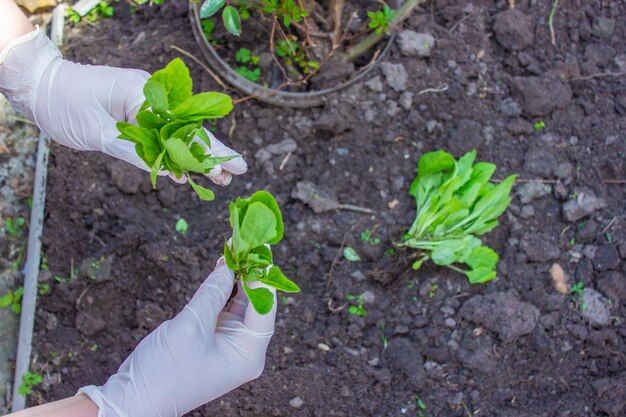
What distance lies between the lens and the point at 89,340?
6.98 feet

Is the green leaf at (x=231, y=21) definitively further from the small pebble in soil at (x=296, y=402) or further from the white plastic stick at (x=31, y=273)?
the small pebble in soil at (x=296, y=402)

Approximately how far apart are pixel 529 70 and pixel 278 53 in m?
0.86

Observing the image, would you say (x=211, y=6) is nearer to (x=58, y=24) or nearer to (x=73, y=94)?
(x=73, y=94)

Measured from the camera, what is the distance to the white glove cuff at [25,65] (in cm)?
183

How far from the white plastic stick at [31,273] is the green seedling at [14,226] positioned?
57 mm

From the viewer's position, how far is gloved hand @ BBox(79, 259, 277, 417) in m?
1.68

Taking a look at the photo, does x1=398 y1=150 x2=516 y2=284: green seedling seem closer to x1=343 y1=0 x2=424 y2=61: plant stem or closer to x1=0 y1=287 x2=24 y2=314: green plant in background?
x1=343 y1=0 x2=424 y2=61: plant stem

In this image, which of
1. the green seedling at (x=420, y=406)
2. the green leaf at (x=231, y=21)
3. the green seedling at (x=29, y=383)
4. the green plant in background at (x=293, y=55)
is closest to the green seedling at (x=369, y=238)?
the green seedling at (x=420, y=406)

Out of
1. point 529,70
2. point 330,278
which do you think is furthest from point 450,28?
point 330,278

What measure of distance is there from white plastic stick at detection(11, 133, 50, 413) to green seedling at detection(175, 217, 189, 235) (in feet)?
1.49

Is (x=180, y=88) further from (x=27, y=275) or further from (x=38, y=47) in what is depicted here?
(x=27, y=275)

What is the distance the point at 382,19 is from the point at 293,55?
0.35m

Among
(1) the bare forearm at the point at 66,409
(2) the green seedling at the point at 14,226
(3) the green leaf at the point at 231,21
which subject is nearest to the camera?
(1) the bare forearm at the point at 66,409

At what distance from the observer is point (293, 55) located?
7.79ft
